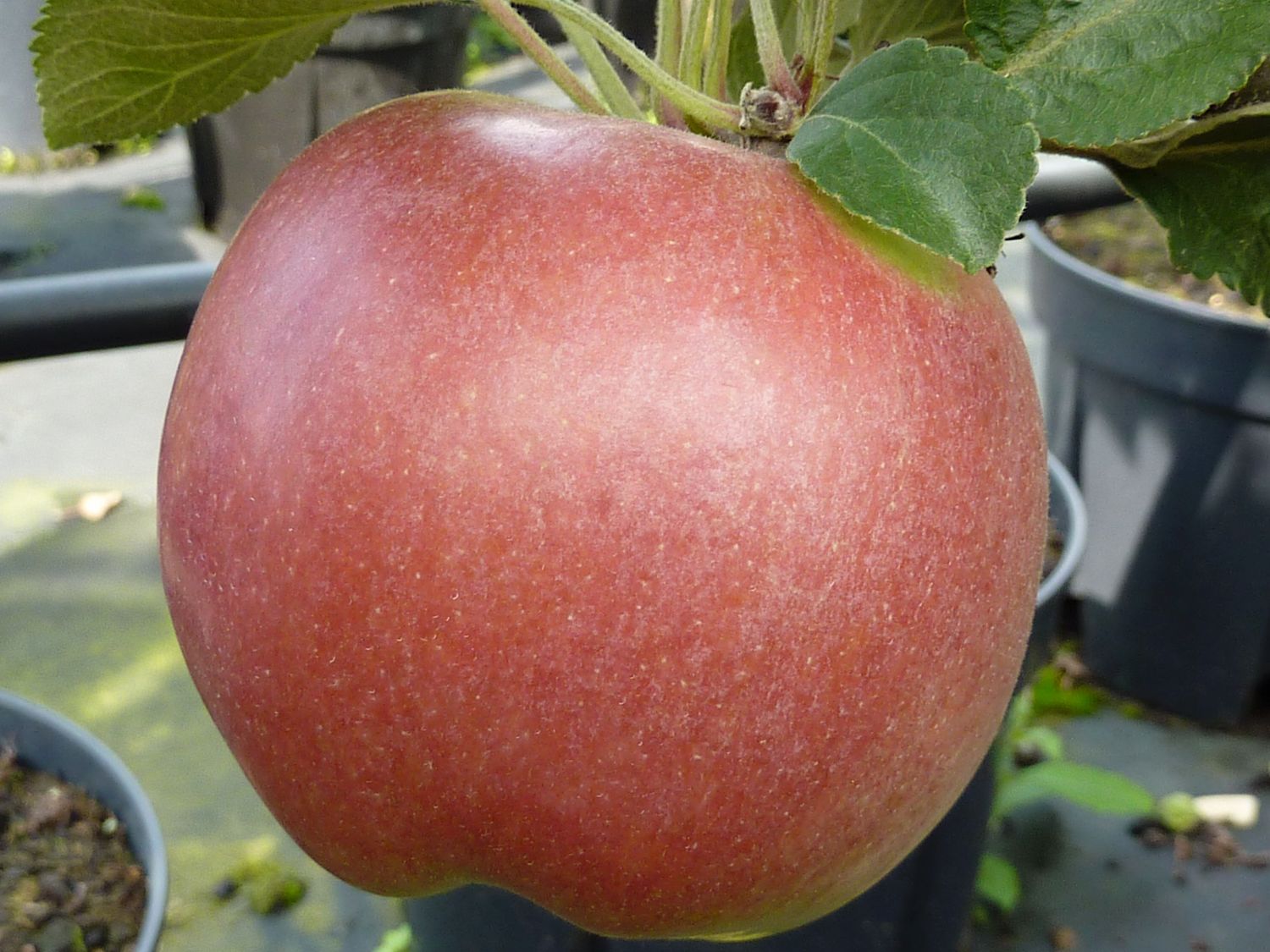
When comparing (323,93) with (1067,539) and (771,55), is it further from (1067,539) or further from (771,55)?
(771,55)

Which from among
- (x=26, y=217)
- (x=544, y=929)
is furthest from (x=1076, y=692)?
(x=26, y=217)

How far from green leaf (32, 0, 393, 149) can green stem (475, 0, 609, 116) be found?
0.15ft

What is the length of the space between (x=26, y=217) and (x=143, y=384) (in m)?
0.83

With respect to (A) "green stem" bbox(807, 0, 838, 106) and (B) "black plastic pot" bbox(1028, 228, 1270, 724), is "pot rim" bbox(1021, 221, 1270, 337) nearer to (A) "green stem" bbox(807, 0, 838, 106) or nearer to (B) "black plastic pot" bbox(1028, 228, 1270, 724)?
(B) "black plastic pot" bbox(1028, 228, 1270, 724)

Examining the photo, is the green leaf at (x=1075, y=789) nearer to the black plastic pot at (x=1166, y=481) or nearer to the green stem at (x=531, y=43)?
the black plastic pot at (x=1166, y=481)

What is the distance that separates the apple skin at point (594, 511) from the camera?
0.29m

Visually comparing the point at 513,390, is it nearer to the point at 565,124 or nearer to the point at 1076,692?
the point at 565,124

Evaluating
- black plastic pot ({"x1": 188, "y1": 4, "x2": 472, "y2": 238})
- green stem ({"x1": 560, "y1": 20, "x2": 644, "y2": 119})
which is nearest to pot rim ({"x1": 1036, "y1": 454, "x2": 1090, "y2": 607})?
green stem ({"x1": 560, "y1": 20, "x2": 644, "y2": 119})

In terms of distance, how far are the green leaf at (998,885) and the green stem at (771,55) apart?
109 centimetres

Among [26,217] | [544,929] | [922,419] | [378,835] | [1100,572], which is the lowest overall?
[26,217]

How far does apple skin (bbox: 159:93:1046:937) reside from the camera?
0.29 meters

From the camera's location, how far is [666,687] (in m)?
0.30

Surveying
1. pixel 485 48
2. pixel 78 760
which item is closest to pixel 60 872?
pixel 78 760

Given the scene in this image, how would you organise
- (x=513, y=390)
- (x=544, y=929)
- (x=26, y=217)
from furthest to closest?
(x=26, y=217), (x=544, y=929), (x=513, y=390)
